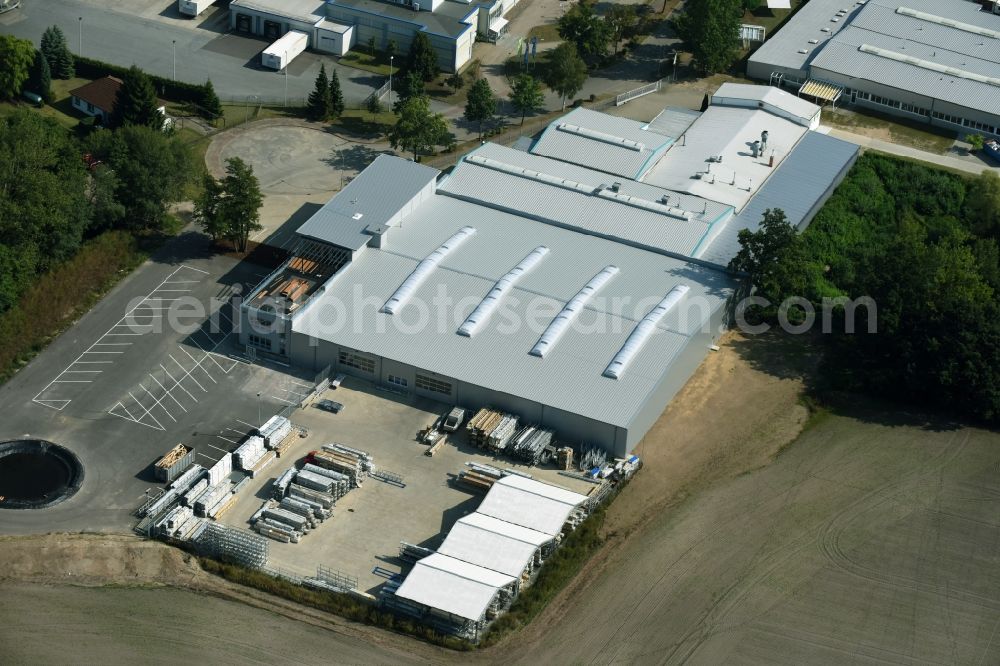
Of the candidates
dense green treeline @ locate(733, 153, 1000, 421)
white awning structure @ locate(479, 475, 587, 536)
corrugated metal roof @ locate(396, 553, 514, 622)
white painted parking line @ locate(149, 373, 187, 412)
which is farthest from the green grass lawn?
corrugated metal roof @ locate(396, 553, 514, 622)

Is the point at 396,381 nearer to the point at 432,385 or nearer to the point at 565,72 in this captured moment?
the point at 432,385

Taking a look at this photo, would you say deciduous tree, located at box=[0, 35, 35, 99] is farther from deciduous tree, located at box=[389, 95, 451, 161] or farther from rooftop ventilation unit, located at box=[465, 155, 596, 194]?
rooftop ventilation unit, located at box=[465, 155, 596, 194]

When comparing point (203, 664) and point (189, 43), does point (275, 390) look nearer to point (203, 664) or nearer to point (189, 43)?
point (203, 664)

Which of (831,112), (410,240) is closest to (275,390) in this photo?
(410,240)

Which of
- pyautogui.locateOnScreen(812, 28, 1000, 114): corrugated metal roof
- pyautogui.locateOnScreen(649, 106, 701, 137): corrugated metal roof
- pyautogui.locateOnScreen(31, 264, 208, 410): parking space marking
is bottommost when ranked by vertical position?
pyautogui.locateOnScreen(31, 264, 208, 410): parking space marking

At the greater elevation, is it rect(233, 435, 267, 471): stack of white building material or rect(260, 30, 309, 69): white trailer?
rect(260, 30, 309, 69): white trailer

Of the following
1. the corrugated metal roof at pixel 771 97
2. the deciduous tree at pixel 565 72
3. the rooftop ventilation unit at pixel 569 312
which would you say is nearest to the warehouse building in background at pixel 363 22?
the deciduous tree at pixel 565 72

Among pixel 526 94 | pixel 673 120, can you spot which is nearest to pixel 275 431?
pixel 526 94
